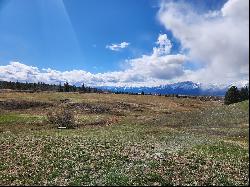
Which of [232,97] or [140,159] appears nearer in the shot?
[140,159]

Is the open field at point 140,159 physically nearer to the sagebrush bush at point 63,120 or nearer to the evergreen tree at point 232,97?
the sagebrush bush at point 63,120

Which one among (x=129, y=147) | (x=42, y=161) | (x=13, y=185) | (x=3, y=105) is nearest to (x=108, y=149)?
(x=129, y=147)

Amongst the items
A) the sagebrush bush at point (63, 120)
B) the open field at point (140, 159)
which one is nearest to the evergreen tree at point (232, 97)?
the sagebrush bush at point (63, 120)

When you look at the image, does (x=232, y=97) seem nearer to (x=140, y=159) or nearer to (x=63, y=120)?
(x=63, y=120)

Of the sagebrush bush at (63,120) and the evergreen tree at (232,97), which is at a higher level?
the evergreen tree at (232,97)

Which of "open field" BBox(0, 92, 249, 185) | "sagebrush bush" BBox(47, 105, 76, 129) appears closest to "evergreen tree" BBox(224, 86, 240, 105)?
"sagebrush bush" BBox(47, 105, 76, 129)

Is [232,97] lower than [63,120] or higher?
higher

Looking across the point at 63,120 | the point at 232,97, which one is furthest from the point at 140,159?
the point at 232,97

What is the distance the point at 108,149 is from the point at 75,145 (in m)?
4.66

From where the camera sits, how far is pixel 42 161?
3095 cm

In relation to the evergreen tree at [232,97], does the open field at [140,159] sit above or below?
below

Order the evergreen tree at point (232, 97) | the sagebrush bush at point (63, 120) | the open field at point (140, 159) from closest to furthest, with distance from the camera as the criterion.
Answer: the open field at point (140, 159)
the sagebrush bush at point (63, 120)
the evergreen tree at point (232, 97)

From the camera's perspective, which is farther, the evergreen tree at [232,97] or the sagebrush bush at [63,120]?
the evergreen tree at [232,97]

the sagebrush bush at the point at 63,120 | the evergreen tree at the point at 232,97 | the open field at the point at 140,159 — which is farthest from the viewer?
the evergreen tree at the point at 232,97
